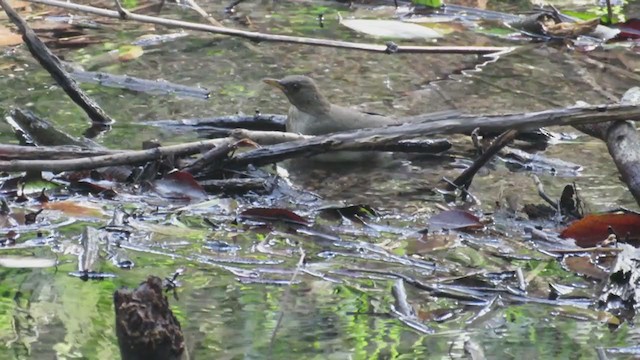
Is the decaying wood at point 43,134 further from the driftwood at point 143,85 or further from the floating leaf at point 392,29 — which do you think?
the floating leaf at point 392,29

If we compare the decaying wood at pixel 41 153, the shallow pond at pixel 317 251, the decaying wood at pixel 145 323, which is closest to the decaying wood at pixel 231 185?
the shallow pond at pixel 317 251

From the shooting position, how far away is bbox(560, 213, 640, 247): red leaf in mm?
3746

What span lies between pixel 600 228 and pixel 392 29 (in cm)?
357

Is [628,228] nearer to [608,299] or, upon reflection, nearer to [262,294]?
[608,299]

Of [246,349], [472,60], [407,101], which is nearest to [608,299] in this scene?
[246,349]

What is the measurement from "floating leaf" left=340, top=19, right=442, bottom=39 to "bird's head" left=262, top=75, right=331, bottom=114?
2013 mm

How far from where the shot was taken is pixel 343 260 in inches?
143

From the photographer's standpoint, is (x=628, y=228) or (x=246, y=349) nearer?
(x=246, y=349)

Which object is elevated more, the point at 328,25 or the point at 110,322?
the point at 110,322

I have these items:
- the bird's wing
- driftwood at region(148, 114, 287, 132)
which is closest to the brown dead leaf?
driftwood at region(148, 114, 287, 132)

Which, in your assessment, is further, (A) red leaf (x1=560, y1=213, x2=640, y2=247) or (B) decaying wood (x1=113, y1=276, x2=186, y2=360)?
(A) red leaf (x1=560, y1=213, x2=640, y2=247)

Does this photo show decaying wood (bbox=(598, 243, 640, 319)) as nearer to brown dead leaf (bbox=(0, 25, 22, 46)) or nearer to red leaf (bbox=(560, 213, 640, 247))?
red leaf (bbox=(560, 213, 640, 247))

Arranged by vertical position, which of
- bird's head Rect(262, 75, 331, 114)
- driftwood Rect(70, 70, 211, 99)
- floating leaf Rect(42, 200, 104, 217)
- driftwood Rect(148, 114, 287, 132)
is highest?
bird's head Rect(262, 75, 331, 114)

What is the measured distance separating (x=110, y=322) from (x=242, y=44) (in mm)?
4205
